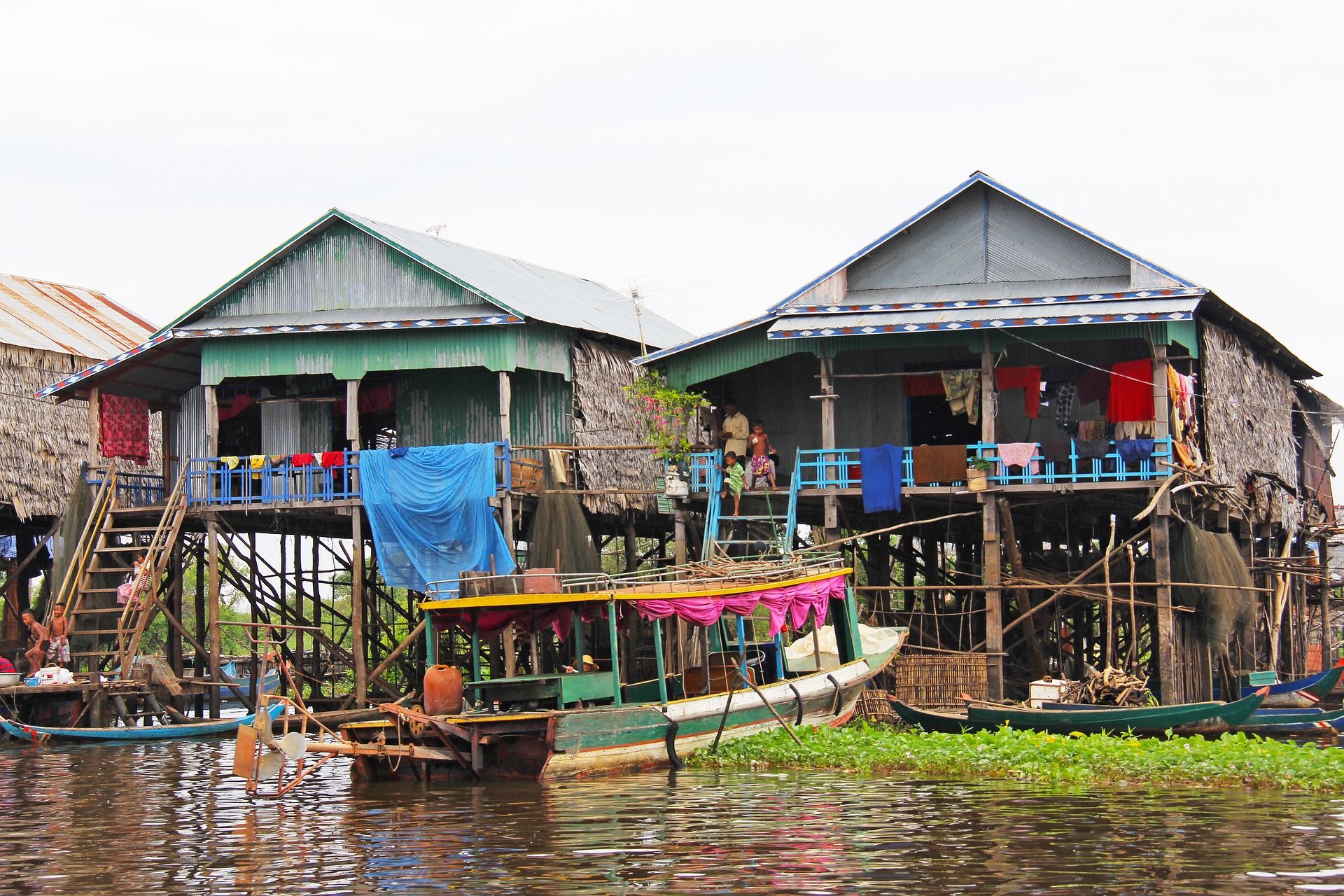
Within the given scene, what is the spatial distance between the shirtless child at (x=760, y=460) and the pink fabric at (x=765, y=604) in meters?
3.24

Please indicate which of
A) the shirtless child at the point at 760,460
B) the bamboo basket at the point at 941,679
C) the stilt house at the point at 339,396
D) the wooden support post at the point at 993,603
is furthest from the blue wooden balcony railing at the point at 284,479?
the wooden support post at the point at 993,603

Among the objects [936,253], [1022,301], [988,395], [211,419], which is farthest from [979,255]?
[211,419]

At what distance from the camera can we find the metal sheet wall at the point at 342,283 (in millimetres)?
25016

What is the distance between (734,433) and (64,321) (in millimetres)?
14764

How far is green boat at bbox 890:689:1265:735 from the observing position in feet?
59.1

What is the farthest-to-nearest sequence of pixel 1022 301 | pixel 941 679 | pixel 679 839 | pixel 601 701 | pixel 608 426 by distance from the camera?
1. pixel 608 426
2. pixel 1022 301
3. pixel 941 679
4. pixel 601 701
5. pixel 679 839

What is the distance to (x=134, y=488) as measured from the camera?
85.7ft

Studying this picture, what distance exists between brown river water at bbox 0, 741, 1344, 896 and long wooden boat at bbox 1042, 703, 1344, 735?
5713 mm

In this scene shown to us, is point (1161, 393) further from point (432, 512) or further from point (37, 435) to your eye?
point (37, 435)

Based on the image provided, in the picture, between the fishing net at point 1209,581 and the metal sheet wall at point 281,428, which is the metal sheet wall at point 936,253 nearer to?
the fishing net at point 1209,581

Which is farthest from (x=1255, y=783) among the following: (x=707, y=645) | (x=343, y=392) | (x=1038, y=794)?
(x=343, y=392)

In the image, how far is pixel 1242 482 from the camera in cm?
2506

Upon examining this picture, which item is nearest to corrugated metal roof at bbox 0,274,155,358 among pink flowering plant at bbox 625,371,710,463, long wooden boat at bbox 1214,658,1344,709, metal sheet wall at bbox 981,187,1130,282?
pink flowering plant at bbox 625,371,710,463

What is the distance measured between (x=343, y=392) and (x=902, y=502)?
9435 mm
